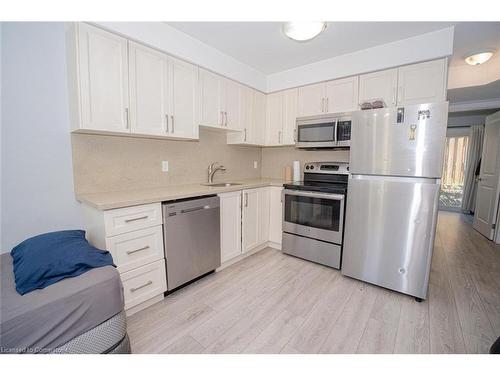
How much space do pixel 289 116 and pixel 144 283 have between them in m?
2.59

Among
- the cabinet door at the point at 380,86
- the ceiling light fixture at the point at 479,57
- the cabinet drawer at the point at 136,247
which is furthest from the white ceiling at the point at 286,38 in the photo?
the cabinet drawer at the point at 136,247

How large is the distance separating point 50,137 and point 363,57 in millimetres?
3055

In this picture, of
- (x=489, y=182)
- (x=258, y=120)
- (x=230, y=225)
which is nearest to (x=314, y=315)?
(x=230, y=225)

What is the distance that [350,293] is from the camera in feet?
6.42

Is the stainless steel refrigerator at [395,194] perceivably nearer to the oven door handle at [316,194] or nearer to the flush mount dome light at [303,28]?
the oven door handle at [316,194]

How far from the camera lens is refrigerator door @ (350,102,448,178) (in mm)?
1700

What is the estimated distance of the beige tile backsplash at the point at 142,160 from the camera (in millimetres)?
1800

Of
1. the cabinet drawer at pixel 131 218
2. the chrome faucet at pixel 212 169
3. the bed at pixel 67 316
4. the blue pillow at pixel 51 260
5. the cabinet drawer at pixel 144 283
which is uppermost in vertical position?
the chrome faucet at pixel 212 169

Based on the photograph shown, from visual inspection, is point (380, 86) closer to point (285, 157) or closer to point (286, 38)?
point (286, 38)

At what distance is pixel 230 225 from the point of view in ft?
7.70

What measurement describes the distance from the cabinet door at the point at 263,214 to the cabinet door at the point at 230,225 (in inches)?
15.5

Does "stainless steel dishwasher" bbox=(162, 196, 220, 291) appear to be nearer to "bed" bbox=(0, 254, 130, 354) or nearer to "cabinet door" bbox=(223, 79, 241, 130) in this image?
"bed" bbox=(0, 254, 130, 354)

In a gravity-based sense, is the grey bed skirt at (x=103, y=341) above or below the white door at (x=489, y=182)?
below

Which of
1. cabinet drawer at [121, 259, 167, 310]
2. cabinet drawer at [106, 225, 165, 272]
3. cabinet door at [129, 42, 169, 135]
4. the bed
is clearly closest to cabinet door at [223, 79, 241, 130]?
cabinet door at [129, 42, 169, 135]
